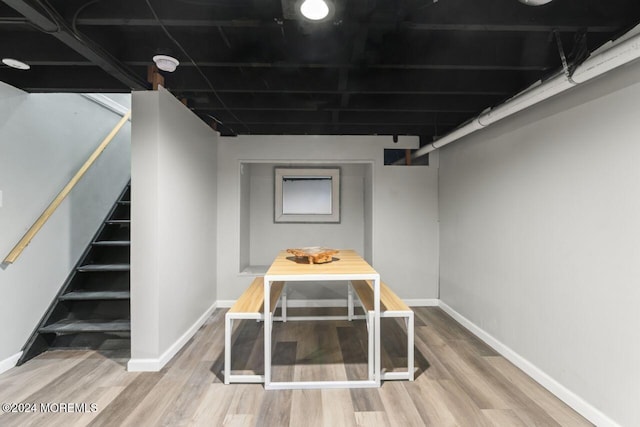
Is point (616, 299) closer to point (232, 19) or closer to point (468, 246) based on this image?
point (468, 246)

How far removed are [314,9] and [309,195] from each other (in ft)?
10.0

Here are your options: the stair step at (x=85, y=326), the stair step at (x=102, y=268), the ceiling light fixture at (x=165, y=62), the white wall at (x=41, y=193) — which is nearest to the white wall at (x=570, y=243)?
the ceiling light fixture at (x=165, y=62)

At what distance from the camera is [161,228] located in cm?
235

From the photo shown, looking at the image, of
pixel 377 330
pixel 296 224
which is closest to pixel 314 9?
pixel 377 330

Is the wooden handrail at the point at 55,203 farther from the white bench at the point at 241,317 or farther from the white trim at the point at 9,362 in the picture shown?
the white bench at the point at 241,317

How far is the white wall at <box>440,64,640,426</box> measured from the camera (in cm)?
158

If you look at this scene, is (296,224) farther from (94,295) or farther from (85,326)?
(85,326)

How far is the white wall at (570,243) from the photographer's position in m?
1.58

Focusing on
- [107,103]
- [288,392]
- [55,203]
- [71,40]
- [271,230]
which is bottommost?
[288,392]

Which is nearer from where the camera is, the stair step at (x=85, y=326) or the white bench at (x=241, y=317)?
the white bench at (x=241, y=317)

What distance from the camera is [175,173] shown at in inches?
102

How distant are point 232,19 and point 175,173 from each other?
→ 143cm

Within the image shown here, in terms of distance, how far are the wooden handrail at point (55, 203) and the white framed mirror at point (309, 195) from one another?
2.14 metres

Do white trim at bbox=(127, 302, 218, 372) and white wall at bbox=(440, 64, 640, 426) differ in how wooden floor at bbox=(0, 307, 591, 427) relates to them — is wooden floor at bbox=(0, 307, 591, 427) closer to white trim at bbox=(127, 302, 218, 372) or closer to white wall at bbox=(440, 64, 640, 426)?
white trim at bbox=(127, 302, 218, 372)
